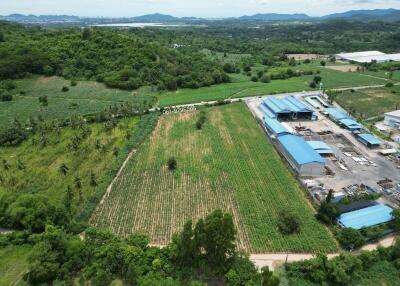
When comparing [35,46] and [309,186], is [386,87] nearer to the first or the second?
[309,186]

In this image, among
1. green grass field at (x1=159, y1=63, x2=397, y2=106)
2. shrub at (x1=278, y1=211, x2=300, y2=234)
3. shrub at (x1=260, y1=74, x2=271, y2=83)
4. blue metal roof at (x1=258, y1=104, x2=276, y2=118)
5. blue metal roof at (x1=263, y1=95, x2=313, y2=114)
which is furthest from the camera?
shrub at (x1=260, y1=74, x2=271, y2=83)

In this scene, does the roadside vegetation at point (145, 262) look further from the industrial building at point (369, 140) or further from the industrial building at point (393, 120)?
the industrial building at point (393, 120)

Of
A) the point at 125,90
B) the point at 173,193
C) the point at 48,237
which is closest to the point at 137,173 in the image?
the point at 173,193

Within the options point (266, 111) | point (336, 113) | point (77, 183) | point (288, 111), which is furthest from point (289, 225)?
point (336, 113)

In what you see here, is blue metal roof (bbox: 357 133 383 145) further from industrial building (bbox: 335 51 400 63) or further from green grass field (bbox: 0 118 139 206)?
industrial building (bbox: 335 51 400 63)

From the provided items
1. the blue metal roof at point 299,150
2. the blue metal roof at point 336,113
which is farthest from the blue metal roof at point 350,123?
the blue metal roof at point 299,150

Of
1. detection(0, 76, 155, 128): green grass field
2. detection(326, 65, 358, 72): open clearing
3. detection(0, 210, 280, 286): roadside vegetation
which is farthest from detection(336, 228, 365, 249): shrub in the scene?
detection(326, 65, 358, 72): open clearing
